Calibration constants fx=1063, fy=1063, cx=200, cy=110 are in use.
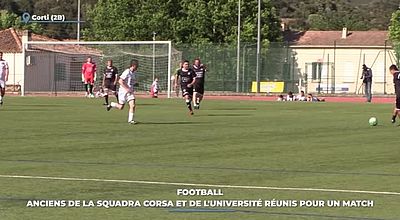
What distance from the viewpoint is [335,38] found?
351 ft

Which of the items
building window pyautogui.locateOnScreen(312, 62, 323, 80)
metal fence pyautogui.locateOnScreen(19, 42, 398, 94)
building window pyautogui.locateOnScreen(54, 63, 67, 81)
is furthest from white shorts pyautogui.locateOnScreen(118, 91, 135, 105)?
building window pyautogui.locateOnScreen(312, 62, 323, 80)

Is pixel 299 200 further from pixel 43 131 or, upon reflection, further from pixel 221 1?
pixel 221 1

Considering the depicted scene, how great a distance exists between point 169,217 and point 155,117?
20799 millimetres

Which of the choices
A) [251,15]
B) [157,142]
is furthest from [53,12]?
[157,142]

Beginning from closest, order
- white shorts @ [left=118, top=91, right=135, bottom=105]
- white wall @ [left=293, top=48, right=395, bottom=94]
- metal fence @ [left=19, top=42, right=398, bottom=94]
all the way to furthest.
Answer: white shorts @ [left=118, top=91, right=135, bottom=105] → metal fence @ [left=19, top=42, right=398, bottom=94] → white wall @ [left=293, top=48, right=395, bottom=94]

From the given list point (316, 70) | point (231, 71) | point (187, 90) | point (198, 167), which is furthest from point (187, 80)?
point (316, 70)

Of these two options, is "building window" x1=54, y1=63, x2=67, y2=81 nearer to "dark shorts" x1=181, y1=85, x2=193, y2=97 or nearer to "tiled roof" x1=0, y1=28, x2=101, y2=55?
"tiled roof" x1=0, y1=28, x2=101, y2=55

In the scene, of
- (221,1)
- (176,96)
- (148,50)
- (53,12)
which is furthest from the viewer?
(53,12)

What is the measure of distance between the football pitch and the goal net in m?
35.5

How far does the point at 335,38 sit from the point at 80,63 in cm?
4060

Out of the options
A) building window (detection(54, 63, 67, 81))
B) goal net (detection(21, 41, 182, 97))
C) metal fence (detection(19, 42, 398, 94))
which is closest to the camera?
goal net (detection(21, 41, 182, 97))

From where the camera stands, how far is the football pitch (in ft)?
35.9

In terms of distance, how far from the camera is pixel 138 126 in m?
26.1

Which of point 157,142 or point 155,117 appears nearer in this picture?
point 157,142
